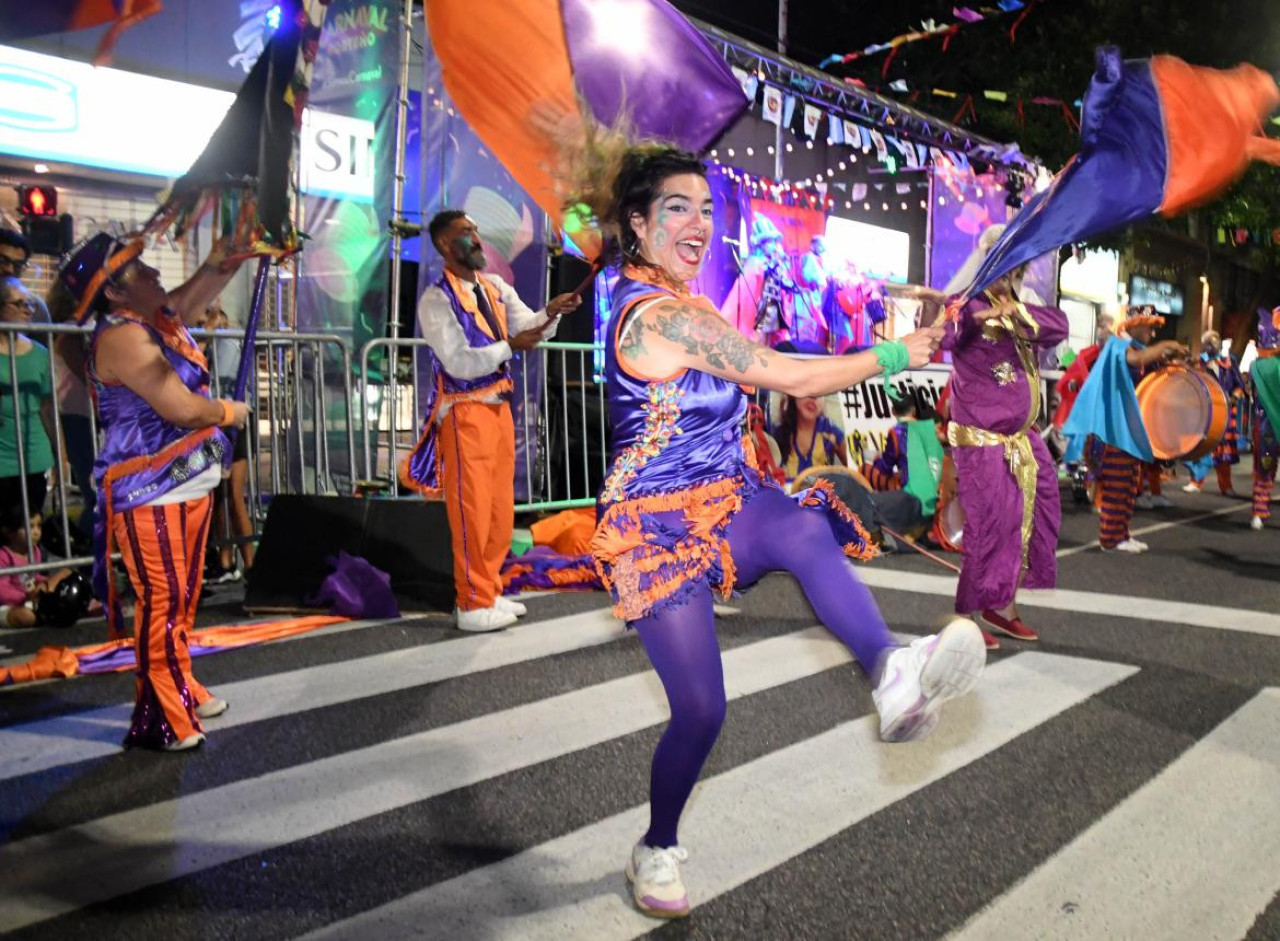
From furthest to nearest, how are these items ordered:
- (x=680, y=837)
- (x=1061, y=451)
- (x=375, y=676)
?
(x=1061, y=451), (x=375, y=676), (x=680, y=837)

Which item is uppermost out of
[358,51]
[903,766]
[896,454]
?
[358,51]

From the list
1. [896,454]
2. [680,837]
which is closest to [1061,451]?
[896,454]

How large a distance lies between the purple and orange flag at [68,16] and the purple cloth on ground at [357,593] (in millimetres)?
3390

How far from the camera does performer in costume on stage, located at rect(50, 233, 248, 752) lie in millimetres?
3871

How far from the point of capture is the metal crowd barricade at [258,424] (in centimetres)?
654

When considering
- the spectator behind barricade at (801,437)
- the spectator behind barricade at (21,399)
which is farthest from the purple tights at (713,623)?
the spectator behind barricade at (801,437)

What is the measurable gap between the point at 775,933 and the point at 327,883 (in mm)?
1268

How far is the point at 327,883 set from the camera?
3.07 metres

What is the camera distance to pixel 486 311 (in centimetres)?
607

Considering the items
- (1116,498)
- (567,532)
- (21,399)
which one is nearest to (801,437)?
(567,532)

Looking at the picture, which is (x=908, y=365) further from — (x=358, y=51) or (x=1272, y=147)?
(x=358, y=51)

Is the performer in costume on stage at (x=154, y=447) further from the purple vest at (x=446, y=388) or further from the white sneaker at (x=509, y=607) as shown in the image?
the white sneaker at (x=509, y=607)

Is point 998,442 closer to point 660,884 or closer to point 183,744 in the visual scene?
point 660,884

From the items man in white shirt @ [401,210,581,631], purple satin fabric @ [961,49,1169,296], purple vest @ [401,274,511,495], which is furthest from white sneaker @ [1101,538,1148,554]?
purple satin fabric @ [961,49,1169,296]
